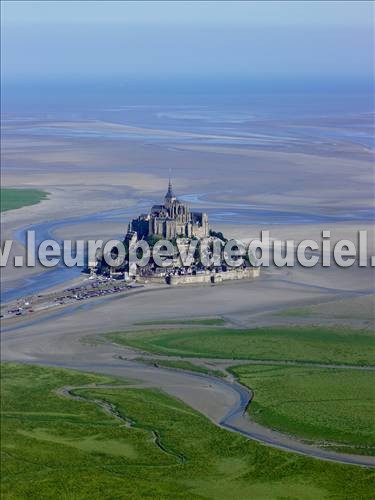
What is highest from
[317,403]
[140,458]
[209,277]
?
[209,277]

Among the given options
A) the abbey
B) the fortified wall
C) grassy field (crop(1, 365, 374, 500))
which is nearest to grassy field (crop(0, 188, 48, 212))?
the abbey

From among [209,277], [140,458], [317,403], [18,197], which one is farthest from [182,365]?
[18,197]

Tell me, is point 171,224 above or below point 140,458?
above

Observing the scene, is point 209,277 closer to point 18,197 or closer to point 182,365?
point 182,365

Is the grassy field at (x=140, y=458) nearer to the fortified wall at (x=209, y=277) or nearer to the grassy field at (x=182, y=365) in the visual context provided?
the grassy field at (x=182, y=365)

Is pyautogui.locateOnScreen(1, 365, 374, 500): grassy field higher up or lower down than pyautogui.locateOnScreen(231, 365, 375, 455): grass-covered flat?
lower down

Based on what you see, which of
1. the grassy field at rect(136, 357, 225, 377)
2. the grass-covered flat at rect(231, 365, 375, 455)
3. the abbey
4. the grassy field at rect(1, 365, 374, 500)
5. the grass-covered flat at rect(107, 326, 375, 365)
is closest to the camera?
the grassy field at rect(1, 365, 374, 500)

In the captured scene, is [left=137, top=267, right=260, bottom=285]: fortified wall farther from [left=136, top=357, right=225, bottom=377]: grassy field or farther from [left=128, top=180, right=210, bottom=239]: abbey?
[left=136, top=357, right=225, bottom=377]: grassy field
